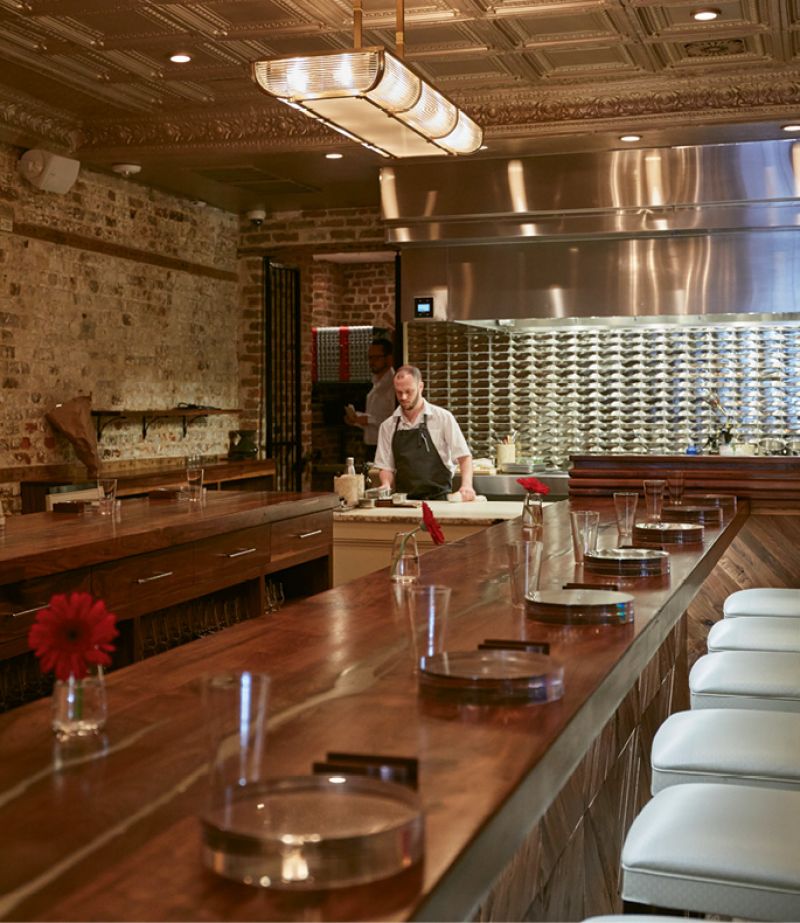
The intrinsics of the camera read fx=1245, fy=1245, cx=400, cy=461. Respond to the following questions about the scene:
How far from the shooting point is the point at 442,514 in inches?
264

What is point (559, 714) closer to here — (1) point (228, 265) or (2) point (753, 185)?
(2) point (753, 185)

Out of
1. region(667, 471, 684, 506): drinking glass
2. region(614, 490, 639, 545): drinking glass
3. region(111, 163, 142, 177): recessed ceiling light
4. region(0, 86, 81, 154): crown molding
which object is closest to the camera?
region(614, 490, 639, 545): drinking glass

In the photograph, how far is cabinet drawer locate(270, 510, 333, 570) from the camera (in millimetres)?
5988

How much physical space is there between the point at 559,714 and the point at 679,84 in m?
6.31

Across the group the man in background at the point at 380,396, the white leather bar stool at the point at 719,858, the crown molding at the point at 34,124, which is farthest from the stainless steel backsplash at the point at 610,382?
the white leather bar stool at the point at 719,858

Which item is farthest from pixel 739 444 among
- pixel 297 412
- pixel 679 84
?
pixel 297 412

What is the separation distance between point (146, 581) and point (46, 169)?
453cm

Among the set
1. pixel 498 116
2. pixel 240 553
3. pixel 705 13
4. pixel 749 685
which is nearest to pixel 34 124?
pixel 498 116

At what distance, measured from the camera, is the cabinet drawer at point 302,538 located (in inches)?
236

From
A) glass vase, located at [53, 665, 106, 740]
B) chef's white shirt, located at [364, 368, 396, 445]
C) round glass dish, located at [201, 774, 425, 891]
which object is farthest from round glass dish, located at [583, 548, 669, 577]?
chef's white shirt, located at [364, 368, 396, 445]

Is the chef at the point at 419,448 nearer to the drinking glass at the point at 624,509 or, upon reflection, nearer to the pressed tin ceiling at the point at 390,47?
the pressed tin ceiling at the point at 390,47

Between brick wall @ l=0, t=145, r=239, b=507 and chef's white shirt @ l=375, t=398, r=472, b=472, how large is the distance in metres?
2.46

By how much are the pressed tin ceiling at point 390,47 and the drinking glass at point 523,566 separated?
396cm

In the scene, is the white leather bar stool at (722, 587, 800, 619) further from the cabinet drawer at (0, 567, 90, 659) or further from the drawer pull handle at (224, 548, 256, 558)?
the cabinet drawer at (0, 567, 90, 659)
